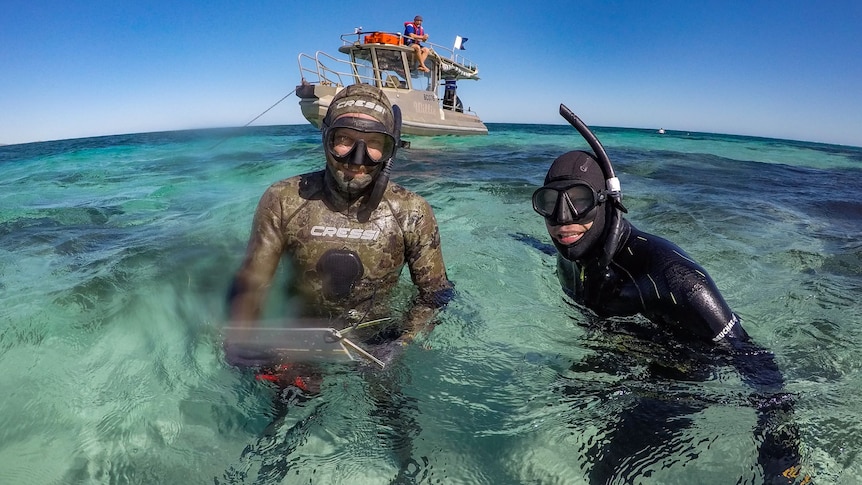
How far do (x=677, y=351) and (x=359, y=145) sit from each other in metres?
2.07

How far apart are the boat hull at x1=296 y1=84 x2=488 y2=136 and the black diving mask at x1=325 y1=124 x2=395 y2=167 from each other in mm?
14719

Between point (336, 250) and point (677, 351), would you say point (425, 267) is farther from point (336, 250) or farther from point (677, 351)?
point (677, 351)

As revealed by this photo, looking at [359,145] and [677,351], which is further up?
[359,145]

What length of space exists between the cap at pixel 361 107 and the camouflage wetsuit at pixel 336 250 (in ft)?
1.26

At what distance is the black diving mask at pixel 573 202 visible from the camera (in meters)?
2.43

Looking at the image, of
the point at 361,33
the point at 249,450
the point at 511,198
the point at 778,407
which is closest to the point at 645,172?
the point at 511,198

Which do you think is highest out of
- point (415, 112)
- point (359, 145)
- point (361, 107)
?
point (415, 112)

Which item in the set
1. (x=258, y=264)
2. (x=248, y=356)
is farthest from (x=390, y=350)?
(x=258, y=264)

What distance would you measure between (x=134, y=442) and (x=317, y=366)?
0.99m

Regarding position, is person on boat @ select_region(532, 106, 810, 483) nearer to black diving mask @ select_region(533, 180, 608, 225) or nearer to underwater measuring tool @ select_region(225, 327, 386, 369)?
black diving mask @ select_region(533, 180, 608, 225)

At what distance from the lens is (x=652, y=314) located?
2.44 metres

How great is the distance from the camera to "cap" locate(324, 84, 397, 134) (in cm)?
261

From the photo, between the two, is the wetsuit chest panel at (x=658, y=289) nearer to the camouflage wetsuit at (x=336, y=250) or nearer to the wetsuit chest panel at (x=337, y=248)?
the camouflage wetsuit at (x=336, y=250)

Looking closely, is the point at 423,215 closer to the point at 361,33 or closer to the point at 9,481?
the point at 9,481
